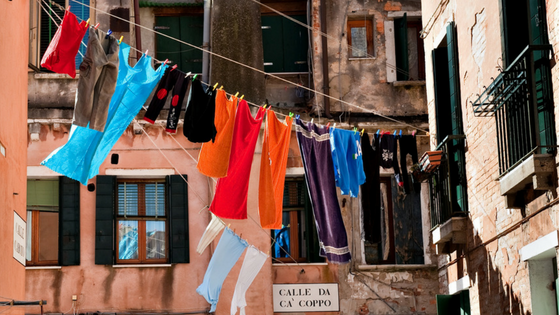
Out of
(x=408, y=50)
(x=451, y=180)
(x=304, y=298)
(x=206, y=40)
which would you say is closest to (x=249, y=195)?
Answer: (x=304, y=298)

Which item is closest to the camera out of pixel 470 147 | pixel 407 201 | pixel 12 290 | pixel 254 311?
pixel 12 290

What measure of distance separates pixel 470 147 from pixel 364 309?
5.41 meters

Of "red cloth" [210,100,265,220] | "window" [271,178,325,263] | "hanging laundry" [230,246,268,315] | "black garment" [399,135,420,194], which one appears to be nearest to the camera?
"red cloth" [210,100,265,220]

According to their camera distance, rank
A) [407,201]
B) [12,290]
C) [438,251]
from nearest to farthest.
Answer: [12,290] < [438,251] < [407,201]

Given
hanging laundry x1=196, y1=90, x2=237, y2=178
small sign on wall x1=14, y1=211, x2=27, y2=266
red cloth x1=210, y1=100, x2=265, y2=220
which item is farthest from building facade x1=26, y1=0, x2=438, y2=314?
small sign on wall x1=14, y1=211, x2=27, y2=266

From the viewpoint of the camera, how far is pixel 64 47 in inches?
398

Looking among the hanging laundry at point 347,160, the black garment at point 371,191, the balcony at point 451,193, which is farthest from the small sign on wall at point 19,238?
the balcony at point 451,193

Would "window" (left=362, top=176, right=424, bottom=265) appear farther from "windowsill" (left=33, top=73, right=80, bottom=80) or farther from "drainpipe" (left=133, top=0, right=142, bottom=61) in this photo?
"windowsill" (left=33, top=73, right=80, bottom=80)

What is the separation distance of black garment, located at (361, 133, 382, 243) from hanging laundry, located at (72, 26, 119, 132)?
3.92m

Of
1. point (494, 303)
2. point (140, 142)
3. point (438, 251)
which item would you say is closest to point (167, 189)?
point (140, 142)

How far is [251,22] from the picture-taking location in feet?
54.7

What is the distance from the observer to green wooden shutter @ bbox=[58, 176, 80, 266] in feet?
50.6

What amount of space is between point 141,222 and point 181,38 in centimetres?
361

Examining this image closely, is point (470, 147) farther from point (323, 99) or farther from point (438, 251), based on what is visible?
point (323, 99)
